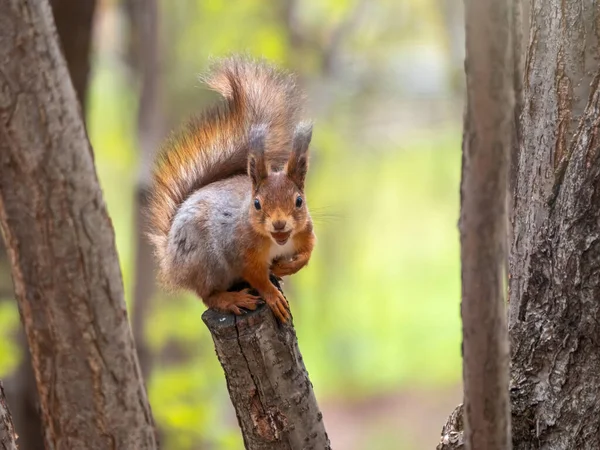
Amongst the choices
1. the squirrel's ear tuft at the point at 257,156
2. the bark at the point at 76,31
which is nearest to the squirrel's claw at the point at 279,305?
the squirrel's ear tuft at the point at 257,156

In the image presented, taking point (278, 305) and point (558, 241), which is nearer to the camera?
point (558, 241)

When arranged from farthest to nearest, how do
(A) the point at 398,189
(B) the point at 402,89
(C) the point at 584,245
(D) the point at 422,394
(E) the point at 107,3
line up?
(A) the point at 398,189 < (D) the point at 422,394 < (B) the point at 402,89 < (E) the point at 107,3 < (C) the point at 584,245

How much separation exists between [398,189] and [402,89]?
3244 millimetres

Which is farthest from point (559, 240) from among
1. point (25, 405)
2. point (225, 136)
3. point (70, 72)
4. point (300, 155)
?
point (25, 405)

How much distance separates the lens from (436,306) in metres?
9.45

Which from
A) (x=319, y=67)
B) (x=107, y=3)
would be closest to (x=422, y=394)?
(x=319, y=67)

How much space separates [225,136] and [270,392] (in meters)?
0.87

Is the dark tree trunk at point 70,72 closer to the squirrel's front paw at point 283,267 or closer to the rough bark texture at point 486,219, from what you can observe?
the squirrel's front paw at point 283,267

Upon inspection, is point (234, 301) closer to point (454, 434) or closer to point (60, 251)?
point (454, 434)

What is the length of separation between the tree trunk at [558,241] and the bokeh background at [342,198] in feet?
2.22

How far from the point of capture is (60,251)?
1.28 meters

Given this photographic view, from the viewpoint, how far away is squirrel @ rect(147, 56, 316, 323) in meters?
2.07

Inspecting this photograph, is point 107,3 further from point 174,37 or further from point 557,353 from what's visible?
point 557,353

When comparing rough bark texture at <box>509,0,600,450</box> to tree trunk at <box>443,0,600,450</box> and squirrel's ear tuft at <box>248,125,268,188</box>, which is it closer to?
tree trunk at <box>443,0,600,450</box>
